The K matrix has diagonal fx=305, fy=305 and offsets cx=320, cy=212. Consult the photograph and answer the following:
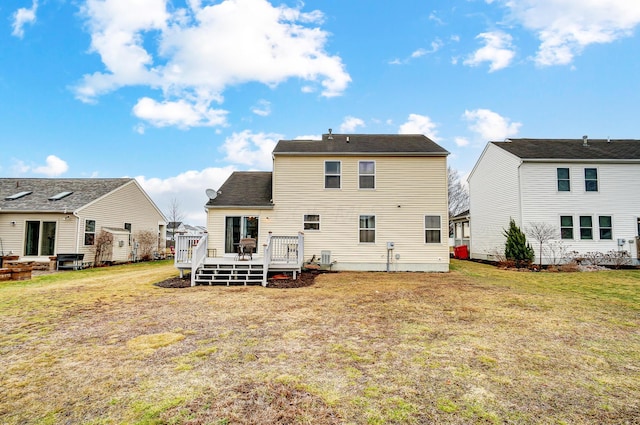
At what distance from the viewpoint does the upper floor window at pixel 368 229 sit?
14008 mm

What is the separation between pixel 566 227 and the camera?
51.8 feet

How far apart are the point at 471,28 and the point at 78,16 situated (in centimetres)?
1695

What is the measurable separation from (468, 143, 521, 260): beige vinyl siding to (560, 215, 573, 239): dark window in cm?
210

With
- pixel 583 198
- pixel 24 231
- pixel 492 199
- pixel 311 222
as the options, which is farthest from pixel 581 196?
pixel 24 231

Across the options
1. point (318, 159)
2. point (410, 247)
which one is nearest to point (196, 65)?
point (318, 159)

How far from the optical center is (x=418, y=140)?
15.5m

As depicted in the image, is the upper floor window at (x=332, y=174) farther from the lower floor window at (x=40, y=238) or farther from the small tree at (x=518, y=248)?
the lower floor window at (x=40, y=238)

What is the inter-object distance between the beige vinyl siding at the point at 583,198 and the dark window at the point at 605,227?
0.48ft

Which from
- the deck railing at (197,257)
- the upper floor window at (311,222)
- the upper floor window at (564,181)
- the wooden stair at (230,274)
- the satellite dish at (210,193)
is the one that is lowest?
the wooden stair at (230,274)

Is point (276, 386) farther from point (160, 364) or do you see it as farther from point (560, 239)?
point (560, 239)

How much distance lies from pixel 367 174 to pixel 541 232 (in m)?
9.56

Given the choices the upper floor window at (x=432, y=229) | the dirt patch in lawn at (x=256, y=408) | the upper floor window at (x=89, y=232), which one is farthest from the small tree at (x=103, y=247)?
the dirt patch in lawn at (x=256, y=408)

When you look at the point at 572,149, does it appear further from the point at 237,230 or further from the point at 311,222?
the point at 237,230

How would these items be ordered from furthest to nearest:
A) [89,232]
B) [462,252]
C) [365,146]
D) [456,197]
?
[456,197] → [462,252] → [89,232] → [365,146]
